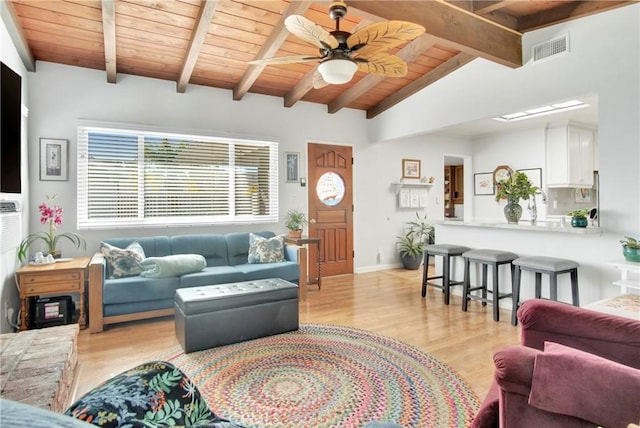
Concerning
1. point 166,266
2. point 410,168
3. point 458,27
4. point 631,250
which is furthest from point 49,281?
point 410,168

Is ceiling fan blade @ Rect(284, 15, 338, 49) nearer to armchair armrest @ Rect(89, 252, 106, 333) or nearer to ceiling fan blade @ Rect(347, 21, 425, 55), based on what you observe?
ceiling fan blade @ Rect(347, 21, 425, 55)

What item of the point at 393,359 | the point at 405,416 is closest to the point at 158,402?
the point at 405,416

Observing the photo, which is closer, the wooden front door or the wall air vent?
the wall air vent

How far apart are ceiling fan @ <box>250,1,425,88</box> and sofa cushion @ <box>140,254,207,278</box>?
2.24 meters

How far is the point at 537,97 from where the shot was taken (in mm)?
3547

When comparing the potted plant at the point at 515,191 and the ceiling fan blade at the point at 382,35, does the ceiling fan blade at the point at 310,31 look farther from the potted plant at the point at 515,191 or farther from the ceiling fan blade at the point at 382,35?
Answer: the potted plant at the point at 515,191

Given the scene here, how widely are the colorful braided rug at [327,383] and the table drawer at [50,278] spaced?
4.35 ft

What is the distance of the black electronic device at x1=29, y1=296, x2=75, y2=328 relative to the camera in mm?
3217

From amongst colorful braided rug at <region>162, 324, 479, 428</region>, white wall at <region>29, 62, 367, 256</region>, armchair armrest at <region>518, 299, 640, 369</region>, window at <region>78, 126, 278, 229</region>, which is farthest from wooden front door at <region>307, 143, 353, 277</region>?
armchair armrest at <region>518, 299, 640, 369</region>

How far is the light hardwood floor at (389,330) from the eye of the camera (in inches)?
102

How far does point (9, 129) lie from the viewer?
216 cm

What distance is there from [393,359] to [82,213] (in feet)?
12.3

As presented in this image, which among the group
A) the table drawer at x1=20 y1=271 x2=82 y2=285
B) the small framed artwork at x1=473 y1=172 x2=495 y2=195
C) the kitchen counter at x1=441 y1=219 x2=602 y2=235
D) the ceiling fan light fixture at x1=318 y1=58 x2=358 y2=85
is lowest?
the table drawer at x1=20 y1=271 x2=82 y2=285


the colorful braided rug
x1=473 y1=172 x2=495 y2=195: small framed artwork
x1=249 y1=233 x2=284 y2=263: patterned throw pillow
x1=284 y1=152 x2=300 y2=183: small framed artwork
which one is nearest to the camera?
the colorful braided rug
